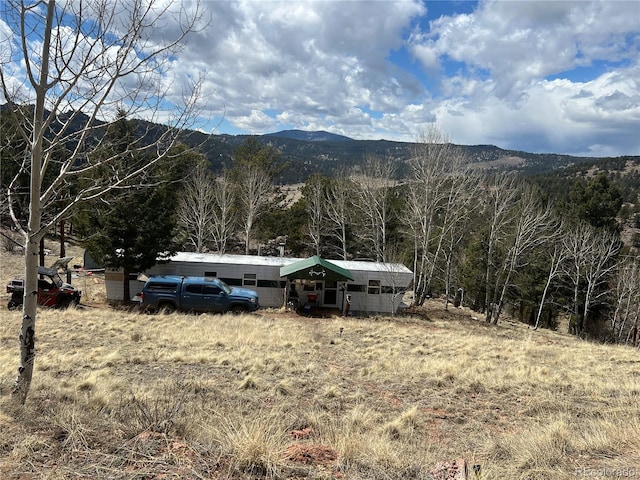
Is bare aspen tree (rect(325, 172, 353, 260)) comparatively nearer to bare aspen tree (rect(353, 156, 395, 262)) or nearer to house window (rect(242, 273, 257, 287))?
bare aspen tree (rect(353, 156, 395, 262))

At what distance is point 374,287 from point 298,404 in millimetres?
16638

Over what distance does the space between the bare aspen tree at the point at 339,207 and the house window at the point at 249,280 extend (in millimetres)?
12624

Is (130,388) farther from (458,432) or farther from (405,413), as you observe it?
(458,432)

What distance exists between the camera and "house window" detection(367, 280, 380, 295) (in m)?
24.1

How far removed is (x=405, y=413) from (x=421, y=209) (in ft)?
73.8

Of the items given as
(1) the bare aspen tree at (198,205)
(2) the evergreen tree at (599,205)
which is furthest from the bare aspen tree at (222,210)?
(2) the evergreen tree at (599,205)

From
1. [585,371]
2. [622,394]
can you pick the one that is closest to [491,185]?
[585,371]

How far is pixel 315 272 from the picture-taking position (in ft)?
70.9

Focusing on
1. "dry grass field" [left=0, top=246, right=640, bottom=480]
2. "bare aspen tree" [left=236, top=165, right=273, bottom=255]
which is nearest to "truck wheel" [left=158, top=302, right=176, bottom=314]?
"dry grass field" [left=0, top=246, right=640, bottom=480]

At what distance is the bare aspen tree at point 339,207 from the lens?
35.2 metres

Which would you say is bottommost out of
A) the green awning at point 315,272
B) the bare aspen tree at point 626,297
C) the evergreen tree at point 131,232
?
the bare aspen tree at point 626,297

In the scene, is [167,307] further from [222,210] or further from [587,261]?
[587,261]

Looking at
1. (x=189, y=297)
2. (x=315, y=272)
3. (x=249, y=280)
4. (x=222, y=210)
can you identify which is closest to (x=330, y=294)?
(x=315, y=272)

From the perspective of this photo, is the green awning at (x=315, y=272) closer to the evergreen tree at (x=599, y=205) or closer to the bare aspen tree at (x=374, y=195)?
the bare aspen tree at (x=374, y=195)
